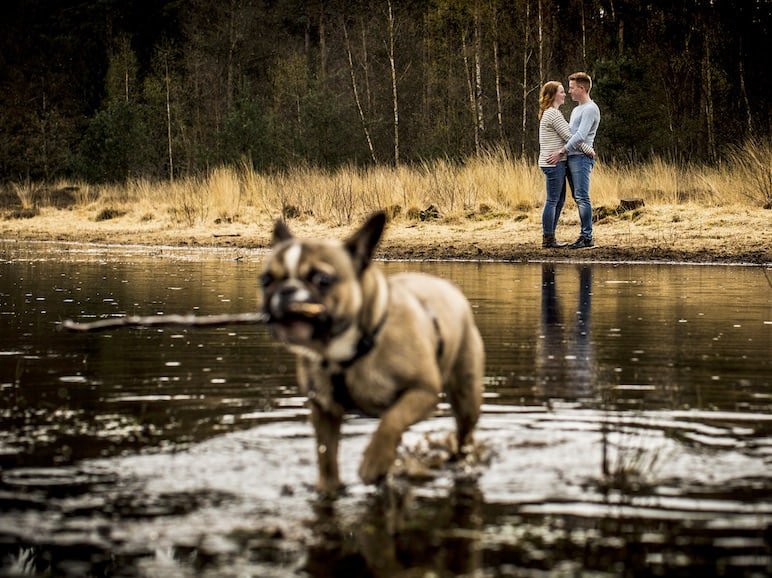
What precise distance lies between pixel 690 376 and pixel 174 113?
51.0m

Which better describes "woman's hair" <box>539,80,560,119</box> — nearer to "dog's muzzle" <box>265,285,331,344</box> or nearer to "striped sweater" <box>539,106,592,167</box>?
"striped sweater" <box>539,106,592,167</box>

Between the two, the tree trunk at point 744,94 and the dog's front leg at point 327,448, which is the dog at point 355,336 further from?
the tree trunk at point 744,94

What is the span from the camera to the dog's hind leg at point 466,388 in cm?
674

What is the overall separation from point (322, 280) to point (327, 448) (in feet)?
3.08

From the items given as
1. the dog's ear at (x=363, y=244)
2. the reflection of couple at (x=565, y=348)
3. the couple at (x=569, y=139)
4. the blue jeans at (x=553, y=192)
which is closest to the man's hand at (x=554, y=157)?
the couple at (x=569, y=139)

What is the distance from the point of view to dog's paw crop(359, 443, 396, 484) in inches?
230

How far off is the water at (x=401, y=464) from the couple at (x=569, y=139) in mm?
7694

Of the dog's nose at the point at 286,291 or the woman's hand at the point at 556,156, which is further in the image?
the woman's hand at the point at 556,156

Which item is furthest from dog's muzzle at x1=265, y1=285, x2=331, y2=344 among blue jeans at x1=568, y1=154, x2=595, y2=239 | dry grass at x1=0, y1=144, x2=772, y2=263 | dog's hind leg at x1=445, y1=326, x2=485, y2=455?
dry grass at x1=0, y1=144, x2=772, y2=263

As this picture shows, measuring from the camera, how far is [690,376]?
9.45 metres

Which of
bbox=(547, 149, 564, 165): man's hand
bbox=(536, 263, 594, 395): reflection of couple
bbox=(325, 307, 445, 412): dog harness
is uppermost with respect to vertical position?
bbox=(547, 149, 564, 165): man's hand

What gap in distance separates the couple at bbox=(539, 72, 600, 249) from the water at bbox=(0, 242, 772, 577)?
7.69 meters

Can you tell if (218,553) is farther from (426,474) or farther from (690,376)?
(690,376)

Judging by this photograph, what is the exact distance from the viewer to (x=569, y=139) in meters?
20.1
